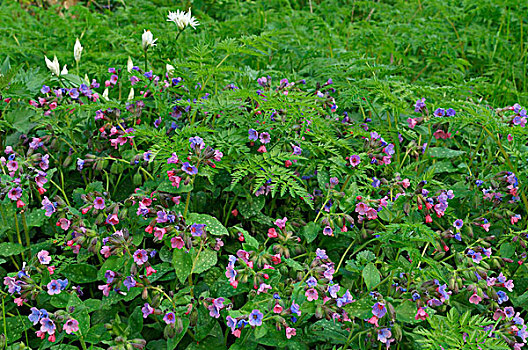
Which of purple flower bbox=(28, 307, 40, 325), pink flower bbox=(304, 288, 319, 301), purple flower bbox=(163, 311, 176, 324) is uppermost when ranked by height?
pink flower bbox=(304, 288, 319, 301)

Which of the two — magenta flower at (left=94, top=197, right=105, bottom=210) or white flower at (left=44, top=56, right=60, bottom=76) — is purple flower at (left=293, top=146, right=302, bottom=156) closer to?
magenta flower at (left=94, top=197, right=105, bottom=210)

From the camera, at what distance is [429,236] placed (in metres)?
1.84

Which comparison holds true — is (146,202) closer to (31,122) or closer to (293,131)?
(293,131)

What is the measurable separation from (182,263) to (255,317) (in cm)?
37

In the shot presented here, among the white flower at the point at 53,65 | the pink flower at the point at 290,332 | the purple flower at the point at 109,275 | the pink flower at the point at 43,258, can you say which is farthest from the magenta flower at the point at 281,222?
the white flower at the point at 53,65

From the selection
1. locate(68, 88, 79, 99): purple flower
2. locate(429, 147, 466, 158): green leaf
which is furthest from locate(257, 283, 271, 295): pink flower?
locate(68, 88, 79, 99): purple flower

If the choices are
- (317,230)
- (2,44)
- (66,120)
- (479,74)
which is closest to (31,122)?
(66,120)

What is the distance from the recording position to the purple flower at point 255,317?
178 centimetres

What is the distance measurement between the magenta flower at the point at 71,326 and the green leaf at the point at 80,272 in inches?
10.4

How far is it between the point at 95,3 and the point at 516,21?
431 cm

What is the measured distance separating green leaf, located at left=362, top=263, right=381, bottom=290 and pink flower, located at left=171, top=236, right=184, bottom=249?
72 centimetres

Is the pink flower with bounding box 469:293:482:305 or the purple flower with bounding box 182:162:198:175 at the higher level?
the purple flower with bounding box 182:162:198:175

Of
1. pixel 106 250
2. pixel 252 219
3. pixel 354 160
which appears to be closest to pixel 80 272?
pixel 106 250

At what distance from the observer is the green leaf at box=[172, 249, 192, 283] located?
1.96 meters
